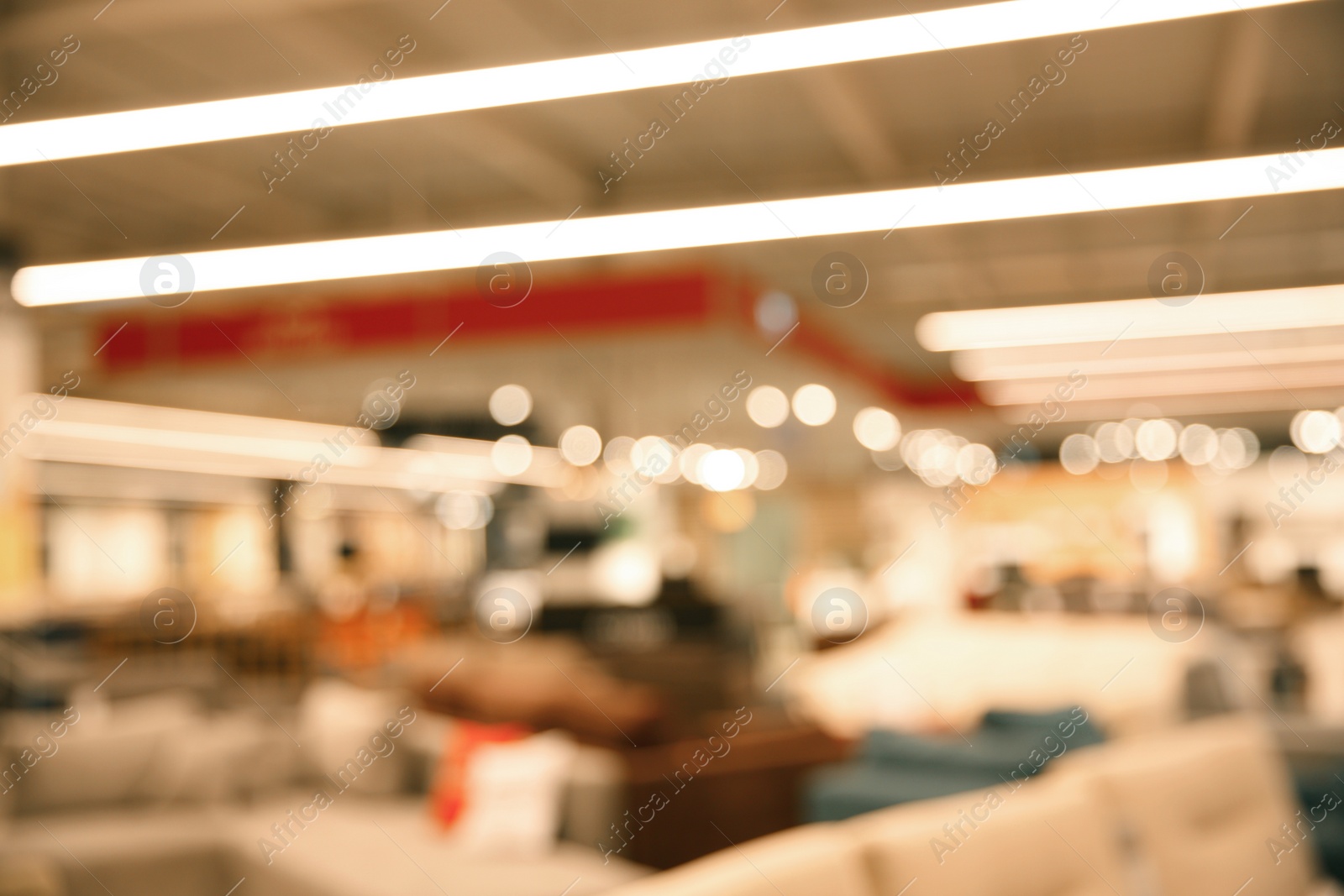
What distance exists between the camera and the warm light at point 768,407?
8.55m

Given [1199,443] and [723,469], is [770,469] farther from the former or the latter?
[1199,443]

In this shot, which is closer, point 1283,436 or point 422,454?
point 422,454

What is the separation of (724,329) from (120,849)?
3942 mm

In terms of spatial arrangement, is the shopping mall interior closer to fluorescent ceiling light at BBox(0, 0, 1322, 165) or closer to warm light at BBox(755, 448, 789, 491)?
fluorescent ceiling light at BBox(0, 0, 1322, 165)

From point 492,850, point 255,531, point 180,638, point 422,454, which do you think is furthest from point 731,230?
point 255,531

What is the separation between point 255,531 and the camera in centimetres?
2173

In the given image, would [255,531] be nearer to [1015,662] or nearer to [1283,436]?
[1015,662]

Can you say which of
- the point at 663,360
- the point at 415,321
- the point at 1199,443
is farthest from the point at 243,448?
the point at 1199,443

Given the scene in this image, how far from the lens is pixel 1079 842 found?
2.11 meters

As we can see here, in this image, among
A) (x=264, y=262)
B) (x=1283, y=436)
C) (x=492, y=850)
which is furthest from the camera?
(x=1283, y=436)

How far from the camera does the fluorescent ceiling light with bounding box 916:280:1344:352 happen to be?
23.0ft

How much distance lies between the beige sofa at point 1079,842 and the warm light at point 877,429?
8201mm

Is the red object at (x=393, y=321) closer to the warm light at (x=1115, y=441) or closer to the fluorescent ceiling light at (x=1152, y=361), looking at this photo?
the fluorescent ceiling light at (x=1152, y=361)

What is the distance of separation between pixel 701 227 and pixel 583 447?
4.78m
